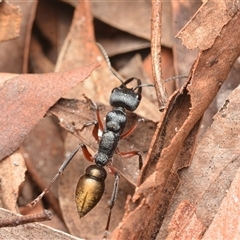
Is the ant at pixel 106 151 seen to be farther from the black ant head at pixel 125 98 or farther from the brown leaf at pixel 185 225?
the brown leaf at pixel 185 225

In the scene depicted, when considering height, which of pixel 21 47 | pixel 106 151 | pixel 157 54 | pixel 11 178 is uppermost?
pixel 157 54

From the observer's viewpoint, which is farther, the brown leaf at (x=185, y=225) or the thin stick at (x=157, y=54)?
the thin stick at (x=157, y=54)

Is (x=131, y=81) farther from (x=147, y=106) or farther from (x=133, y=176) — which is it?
(x=133, y=176)

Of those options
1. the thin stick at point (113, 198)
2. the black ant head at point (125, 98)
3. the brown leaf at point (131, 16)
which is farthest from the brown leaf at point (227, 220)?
the brown leaf at point (131, 16)

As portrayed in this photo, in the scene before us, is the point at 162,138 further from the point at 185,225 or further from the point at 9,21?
the point at 9,21

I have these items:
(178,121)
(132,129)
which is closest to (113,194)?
(132,129)

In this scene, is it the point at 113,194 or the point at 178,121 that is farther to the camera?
the point at 113,194

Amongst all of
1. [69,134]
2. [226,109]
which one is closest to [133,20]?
[69,134]
